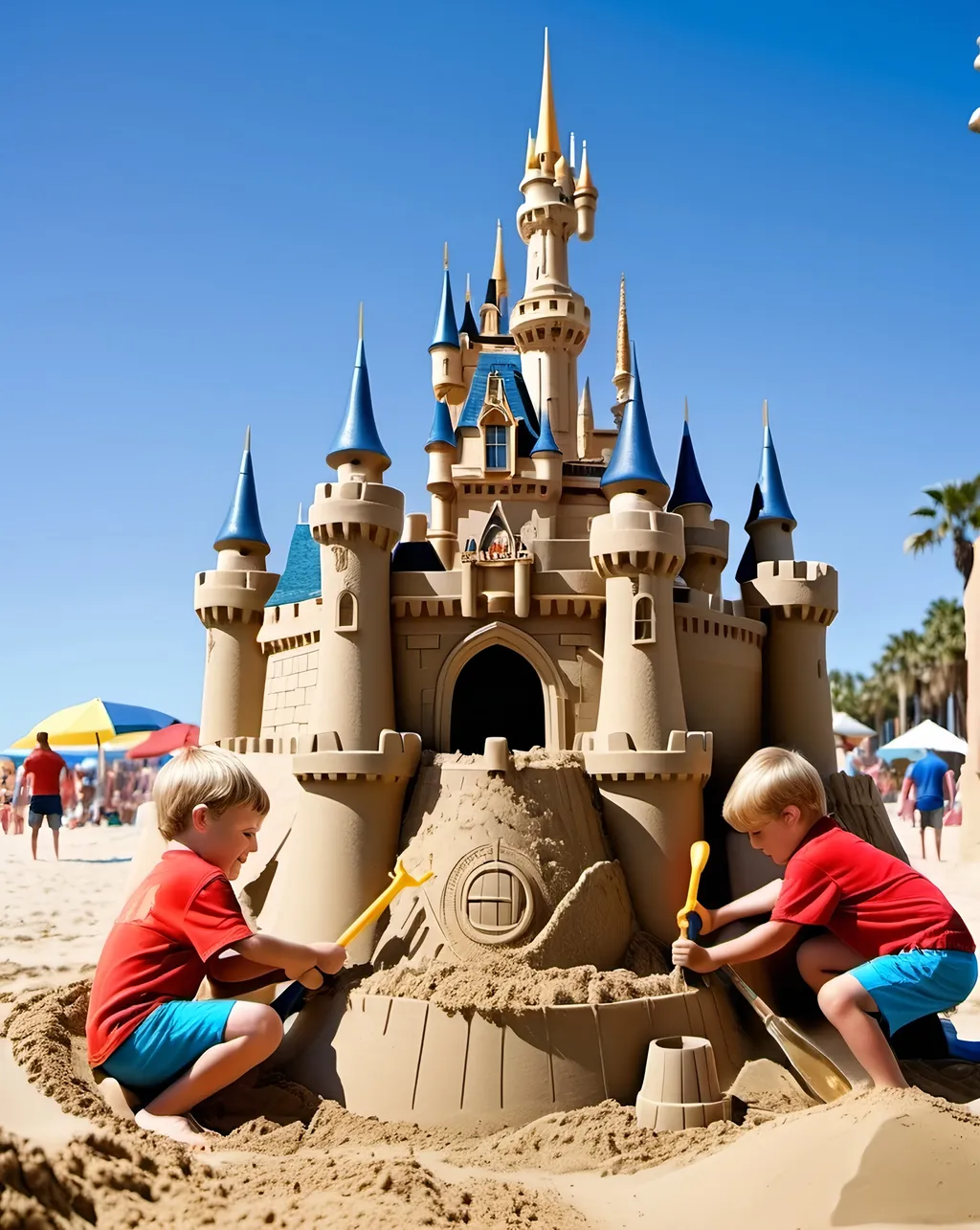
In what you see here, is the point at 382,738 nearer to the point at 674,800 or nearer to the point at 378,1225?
the point at 674,800

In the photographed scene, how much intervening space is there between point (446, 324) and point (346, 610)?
7.10 m

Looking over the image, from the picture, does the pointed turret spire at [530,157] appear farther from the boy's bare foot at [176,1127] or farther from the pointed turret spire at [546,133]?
the boy's bare foot at [176,1127]

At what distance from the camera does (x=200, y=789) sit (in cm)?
445

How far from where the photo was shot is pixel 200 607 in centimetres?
1214

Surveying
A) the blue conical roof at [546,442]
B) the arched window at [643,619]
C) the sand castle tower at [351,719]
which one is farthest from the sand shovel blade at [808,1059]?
the blue conical roof at [546,442]

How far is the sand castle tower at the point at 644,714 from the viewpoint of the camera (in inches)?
348

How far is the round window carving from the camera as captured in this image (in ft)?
26.2

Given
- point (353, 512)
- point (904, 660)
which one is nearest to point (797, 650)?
point (353, 512)

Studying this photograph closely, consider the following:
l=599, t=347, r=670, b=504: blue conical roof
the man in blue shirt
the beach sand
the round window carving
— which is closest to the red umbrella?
the man in blue shirt

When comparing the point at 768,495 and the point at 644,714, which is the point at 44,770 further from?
the point at 768,495

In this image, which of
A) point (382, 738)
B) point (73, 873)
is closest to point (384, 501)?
point (382, 738)

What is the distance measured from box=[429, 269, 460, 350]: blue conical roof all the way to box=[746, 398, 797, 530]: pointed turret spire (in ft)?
16.2

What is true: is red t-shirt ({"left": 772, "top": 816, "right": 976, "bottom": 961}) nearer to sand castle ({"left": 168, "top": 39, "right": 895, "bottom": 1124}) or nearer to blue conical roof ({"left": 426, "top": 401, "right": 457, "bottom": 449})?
sand castle ({"left": 168, "top": 39, "right": 895, "bottom": 1124})

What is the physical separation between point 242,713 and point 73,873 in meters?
6.89
